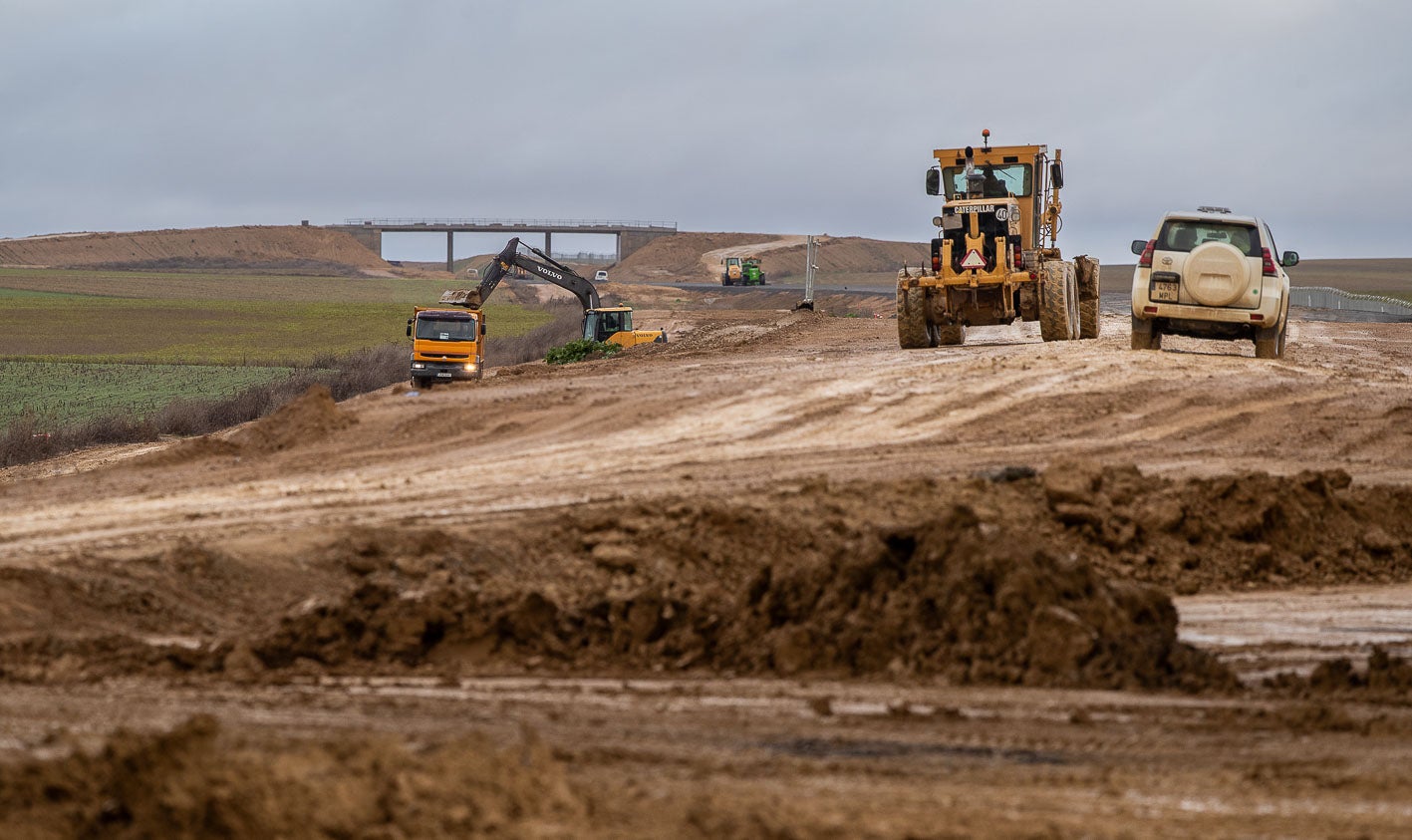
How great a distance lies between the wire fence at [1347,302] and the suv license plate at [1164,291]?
26358 mm

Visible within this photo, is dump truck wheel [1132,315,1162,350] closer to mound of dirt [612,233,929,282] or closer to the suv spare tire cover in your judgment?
the suv spare tire cover

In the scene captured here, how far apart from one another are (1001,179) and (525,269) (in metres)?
14.9

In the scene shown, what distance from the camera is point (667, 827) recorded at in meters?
4.74

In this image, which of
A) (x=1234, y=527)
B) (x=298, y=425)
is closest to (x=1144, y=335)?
(x=1234, y=527)

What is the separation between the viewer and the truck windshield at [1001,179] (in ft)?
73.8

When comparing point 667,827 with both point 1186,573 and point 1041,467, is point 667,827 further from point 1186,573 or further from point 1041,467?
point 1041,467

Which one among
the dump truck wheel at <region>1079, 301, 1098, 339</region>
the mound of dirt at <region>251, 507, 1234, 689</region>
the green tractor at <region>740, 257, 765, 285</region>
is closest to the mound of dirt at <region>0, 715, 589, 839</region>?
the mound of dirt at <region>251, 507, 1234, 689</region>

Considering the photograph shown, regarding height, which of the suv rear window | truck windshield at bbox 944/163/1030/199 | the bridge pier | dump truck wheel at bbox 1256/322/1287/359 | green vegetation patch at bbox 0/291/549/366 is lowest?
green vegetation patch at bbox 0/291/549/366

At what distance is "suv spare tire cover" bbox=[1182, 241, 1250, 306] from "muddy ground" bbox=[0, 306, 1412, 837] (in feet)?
13.4

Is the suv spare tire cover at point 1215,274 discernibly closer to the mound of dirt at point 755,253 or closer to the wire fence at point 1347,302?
the wire fence at point 1347,302

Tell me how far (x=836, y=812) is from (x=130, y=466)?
11583 millimetres

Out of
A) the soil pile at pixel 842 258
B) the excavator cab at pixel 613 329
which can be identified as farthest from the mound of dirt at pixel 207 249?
the excavator cab at pixel 613 329

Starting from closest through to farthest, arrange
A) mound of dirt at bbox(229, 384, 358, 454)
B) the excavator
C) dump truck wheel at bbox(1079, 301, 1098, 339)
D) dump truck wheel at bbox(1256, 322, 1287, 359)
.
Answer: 1. mound of dirt at bbox(229, 384, 358, 454)
2. dump truck wheel at bbox(1256, 322, 1287, 359)
3. dump truck wheel at bbox(1079, 301, 1098, 339)
4. the excavator

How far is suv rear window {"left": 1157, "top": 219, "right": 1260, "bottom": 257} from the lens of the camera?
1944cm
